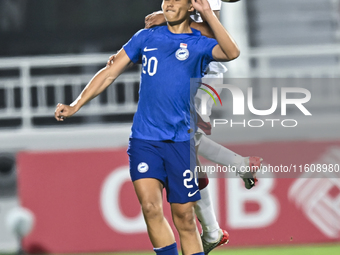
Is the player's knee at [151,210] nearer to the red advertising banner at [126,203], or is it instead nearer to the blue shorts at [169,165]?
the blue shorts at [169,165]

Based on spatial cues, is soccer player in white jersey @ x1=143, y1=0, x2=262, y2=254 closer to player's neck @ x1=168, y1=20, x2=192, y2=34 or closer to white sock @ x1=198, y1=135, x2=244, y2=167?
white sock @ x1=198, y1=135, x2=244, y2=167

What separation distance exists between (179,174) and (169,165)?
3.6 inches

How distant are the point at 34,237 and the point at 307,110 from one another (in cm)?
415

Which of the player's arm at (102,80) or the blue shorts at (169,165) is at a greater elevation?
the player's arm at (102,80)

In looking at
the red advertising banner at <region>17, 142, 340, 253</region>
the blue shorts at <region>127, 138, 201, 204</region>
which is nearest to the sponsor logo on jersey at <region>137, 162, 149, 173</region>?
the blue shorts at <region>127, 138, 201, 204</region>

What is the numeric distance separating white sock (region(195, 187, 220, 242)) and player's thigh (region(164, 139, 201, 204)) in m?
0.60

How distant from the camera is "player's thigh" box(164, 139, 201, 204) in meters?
4.34

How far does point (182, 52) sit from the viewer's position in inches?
167

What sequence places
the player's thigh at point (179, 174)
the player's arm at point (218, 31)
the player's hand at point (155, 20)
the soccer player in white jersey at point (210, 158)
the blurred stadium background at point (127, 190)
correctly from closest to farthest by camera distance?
1. the player's arm at point (218, 31)
2. the player's thigh at point (179, 174)
3. the player's hand at point (155, 20)
4. the soccer player in white jersey at point (210, 158)
5. the blurred stadium background at point (127, 190)

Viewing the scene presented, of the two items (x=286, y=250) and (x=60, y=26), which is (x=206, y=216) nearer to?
(x=286, y=250)

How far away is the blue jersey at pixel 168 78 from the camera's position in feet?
14.0

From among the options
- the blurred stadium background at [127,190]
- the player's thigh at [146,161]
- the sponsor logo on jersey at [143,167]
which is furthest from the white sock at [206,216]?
the blurred stadium background at [127,190]

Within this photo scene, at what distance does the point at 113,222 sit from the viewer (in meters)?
7.99

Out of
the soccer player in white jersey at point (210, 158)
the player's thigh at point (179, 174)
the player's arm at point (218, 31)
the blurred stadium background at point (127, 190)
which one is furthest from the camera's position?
the blurred stadium background at point (127, 190)
